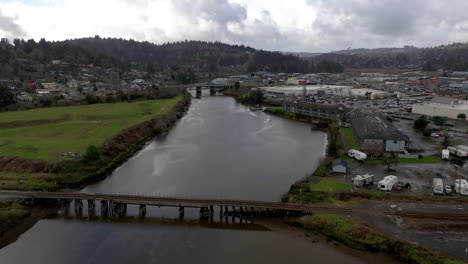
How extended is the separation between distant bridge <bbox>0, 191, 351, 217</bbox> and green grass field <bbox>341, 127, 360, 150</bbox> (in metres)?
9.20

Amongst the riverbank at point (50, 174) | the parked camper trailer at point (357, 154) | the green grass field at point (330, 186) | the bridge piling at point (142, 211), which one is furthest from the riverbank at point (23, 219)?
the parked camper trailer at point (357, 154)

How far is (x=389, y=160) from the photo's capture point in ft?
52.8

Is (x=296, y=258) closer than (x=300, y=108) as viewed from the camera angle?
Yes

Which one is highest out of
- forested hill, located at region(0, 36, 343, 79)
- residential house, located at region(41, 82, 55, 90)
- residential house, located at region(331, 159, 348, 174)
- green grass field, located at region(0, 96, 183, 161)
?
forested hill, located at region(0, 36, 343, 79)

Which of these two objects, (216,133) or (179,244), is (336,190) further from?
(216,133)

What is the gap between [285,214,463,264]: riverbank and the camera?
930cm

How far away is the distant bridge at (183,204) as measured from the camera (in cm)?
1250

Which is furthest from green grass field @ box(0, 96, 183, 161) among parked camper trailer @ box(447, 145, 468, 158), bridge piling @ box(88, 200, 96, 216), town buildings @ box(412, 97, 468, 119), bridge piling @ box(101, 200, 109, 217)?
town buildings @ box(412, 97, 468, 119)

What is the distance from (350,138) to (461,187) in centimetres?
988

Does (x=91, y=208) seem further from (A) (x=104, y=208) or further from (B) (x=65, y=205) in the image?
(B) (x=65, y=205)

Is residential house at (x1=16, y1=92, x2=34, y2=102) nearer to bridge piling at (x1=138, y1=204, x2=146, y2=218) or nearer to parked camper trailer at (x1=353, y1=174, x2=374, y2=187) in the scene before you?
bridge piling at (x1=138, y1=204, x2=146, y2=218)

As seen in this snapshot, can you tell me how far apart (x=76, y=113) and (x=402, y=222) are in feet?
96.4

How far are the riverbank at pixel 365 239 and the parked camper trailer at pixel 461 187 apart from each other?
502 cm

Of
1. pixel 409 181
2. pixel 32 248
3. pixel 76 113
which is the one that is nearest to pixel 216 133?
pixel 76 113
